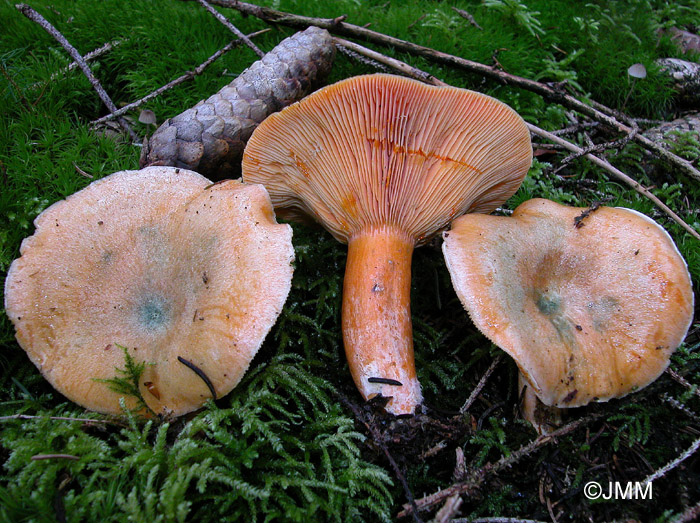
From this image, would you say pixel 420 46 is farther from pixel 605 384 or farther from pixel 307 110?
pixel 605 384

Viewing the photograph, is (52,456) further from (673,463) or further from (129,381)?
(673,463)

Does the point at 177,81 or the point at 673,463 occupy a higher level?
the point at 177,81

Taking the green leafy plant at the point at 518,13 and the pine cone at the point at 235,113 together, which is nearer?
the pine cone at the point at 235,113

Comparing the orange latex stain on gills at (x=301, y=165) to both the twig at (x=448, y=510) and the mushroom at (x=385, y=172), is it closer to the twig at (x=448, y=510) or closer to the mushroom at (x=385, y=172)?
the mushroom at (x=385, y=172)

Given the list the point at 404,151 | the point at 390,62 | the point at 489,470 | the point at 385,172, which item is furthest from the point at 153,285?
the point at 390,62

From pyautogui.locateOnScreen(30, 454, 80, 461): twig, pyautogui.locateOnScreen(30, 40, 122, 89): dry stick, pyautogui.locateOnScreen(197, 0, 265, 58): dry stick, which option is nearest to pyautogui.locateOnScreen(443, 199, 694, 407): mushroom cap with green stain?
pyautogui.locateOnScreen(30, 454, 80, 461): twig

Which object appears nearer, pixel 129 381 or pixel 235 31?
pixel 129 381

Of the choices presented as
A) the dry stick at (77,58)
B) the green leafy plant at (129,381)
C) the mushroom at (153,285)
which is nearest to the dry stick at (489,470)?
the mushroom at (153,285)
